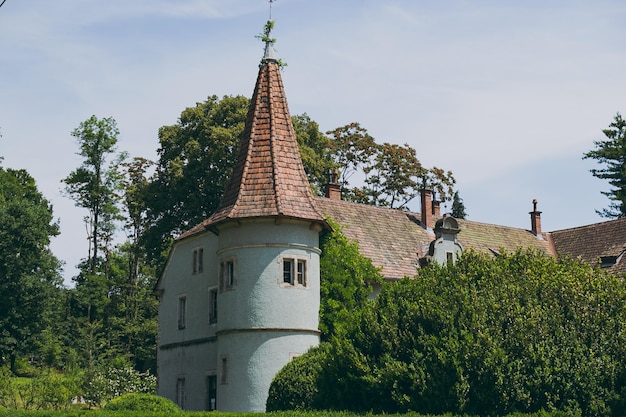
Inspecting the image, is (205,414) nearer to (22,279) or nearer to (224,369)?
(224,369)

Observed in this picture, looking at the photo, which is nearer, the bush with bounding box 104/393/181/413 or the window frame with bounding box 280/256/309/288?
the bush with bounding box 104/393/181/413

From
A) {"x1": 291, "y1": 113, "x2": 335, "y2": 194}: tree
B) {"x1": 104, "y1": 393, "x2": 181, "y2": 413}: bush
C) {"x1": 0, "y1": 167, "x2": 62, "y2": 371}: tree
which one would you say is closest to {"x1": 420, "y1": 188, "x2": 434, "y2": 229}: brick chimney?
{"x1": 291, "y1": 113, "x2": 335, "y2": 194}: tree

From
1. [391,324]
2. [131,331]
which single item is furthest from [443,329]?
→ [131,331]

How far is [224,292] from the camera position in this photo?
31.3m

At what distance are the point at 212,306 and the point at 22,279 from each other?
21.2m

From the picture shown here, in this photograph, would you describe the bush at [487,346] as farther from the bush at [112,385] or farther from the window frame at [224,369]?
the bush at [112,385]

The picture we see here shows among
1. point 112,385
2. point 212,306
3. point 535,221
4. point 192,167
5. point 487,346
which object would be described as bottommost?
point 112,385

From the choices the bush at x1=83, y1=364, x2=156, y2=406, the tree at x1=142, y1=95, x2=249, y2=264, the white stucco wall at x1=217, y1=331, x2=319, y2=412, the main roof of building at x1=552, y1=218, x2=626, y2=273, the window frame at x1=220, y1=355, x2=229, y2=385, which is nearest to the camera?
the white stucco wall at x1=217, y1=331, x2=319, y2=412

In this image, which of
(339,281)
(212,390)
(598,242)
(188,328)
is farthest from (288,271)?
(598,242)

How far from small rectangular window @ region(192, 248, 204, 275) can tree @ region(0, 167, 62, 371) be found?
1821 centimetres

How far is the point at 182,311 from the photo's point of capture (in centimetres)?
3781

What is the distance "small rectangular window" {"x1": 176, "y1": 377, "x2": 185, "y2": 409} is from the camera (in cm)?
3625

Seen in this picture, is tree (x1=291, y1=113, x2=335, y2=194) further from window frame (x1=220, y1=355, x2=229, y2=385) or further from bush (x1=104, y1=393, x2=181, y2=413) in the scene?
bush (x1=104, y1=393, x2=181, y2=413)

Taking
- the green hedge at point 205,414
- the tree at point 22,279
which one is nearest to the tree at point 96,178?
the tree at point 22,279
